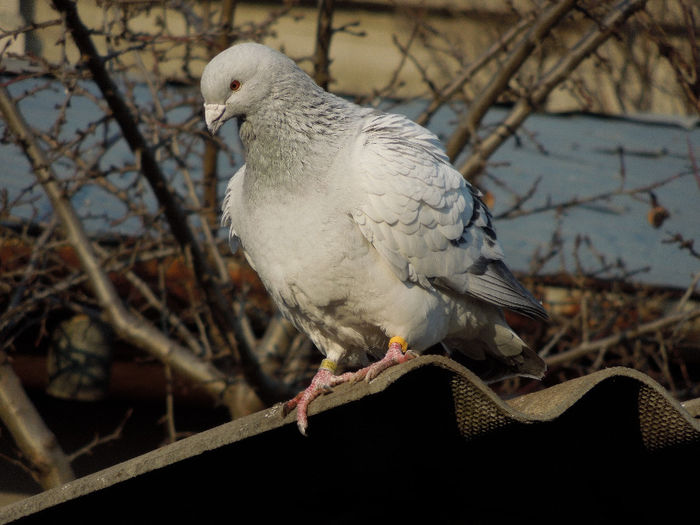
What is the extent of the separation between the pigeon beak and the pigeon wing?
52cm

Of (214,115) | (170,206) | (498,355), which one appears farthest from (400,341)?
(170,206)

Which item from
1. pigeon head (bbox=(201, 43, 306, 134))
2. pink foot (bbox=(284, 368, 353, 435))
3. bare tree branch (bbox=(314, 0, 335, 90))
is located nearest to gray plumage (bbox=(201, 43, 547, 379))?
pigeon head (bbox=(201, 43, 306, 134))

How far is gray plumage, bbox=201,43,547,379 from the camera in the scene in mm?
3049

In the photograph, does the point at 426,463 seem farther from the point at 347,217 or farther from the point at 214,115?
the point at 214,115

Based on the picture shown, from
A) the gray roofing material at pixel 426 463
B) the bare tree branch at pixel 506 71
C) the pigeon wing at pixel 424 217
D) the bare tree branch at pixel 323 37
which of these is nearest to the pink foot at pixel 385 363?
the pigeon wing at pixel 424 217

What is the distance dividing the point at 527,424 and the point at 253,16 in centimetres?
958

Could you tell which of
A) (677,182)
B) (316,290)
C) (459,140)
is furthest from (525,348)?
(677,182)

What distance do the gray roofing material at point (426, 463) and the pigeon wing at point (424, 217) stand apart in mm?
817

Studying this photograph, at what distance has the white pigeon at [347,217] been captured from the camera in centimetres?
305

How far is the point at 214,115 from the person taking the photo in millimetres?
3225

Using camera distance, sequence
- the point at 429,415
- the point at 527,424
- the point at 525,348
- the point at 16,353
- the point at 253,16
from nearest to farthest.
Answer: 1. the point at 527,424
2. the point at 429,415
3. the point at 525,348
4. the point at 16,353
5. the point at 253,16

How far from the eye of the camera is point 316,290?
10.2 ft

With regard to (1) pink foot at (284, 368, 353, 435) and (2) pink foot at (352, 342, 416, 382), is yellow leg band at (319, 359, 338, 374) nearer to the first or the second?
(1) pink foot at (284, 368, 353, 435)

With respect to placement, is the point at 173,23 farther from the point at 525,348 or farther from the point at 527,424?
the point at 527,424
